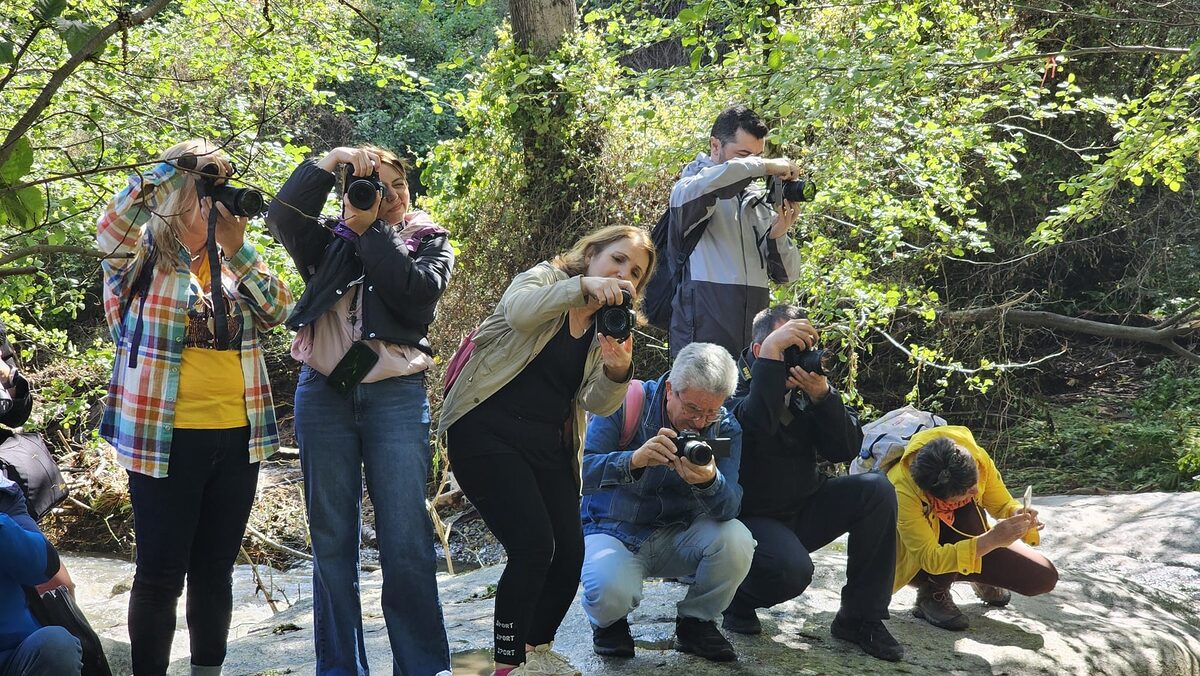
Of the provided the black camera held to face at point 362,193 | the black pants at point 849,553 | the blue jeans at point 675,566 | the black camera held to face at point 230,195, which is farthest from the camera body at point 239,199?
the black pants at point 849,553

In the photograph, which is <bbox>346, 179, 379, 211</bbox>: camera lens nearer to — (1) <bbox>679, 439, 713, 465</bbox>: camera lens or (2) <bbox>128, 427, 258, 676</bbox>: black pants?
(2) <bbox>128, 427, 258, 676</bbox>: black pants

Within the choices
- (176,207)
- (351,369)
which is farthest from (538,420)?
(176,207)

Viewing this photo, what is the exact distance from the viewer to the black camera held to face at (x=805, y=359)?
12.2ft

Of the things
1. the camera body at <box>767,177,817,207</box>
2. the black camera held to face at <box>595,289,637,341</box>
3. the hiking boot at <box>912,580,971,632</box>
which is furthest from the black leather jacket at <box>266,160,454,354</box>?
the hiking boot at <box>912,580,971,632</box>

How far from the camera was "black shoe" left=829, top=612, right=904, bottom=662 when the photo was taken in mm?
3664

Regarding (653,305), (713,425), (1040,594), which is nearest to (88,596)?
(653,305)

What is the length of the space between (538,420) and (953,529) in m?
1.92

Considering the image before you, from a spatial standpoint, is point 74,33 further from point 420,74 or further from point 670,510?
point 420,74

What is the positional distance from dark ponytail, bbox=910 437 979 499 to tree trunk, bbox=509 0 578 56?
407 cm

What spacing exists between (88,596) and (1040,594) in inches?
213

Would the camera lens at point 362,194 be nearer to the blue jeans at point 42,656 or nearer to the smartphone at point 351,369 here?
the smartphone at point 351,369

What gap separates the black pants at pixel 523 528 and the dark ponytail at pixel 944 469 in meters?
1.53

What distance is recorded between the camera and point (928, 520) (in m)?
4.09

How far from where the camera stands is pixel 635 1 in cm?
660
